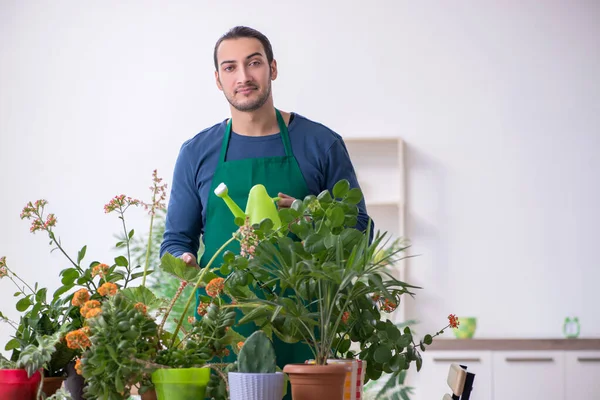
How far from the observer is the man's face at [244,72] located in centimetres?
212

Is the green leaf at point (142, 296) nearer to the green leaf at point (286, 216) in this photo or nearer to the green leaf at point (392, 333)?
the green leaf at point (286, 216)

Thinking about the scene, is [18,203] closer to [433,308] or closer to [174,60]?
[174,60]

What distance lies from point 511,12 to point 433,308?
2004mm

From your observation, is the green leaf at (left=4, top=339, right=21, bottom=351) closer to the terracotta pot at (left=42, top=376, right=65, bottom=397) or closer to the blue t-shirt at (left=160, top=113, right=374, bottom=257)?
the terracotta pot at (left=42, top=376, right=65, bottom=397)

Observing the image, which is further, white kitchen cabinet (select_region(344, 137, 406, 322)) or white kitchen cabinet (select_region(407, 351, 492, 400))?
white kitchen cabinet (select_region(344, 137, 406, 322))

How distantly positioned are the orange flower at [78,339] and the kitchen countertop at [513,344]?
3.61 metres

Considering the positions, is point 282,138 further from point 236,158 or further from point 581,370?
point 581,370

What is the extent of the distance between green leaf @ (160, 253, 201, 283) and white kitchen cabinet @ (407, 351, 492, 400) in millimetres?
3413

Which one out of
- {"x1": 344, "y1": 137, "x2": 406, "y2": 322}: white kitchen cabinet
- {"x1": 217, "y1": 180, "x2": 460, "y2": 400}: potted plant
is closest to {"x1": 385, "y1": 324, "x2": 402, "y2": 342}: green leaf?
{"x1": 217, "y1": 180, "x2": 460, "y2": 400}: potted plant

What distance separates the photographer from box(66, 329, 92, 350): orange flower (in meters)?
1.11

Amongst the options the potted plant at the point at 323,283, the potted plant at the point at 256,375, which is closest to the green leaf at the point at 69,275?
the potted plant at the point at 323,283

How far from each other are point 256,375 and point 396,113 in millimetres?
4278

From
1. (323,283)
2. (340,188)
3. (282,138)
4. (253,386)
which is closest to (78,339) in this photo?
(253,386)

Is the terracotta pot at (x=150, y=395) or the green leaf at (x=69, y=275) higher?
the green leaf at (x=69, y=275)
